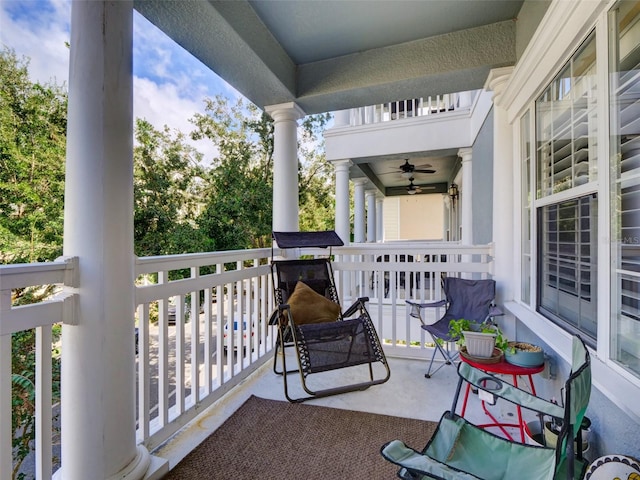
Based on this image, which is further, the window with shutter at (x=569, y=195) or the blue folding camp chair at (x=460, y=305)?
the blue folding camp chair at (x=460, y=305)

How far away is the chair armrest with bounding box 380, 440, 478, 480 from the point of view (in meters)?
0.89

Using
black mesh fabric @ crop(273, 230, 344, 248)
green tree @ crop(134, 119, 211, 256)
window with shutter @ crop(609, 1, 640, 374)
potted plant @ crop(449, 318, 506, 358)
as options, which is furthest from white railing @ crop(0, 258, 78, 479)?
green tree @ crop(134, 119, 211, 256)

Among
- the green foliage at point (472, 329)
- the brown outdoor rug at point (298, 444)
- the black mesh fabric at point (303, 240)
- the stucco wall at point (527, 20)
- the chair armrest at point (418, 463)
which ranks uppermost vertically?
the stucco wall at point (527, 20)

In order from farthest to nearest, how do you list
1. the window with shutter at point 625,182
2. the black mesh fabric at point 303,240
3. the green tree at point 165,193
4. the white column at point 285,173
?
the green tree at point 165,193
the white column at point 285,173
the black mesh fabric at point 303,240
the window with shutter at point 625,182

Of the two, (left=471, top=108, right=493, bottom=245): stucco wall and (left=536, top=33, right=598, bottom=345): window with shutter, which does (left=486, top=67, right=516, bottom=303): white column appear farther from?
(left=471, top=108, right=493, bottom=245): stucco wall

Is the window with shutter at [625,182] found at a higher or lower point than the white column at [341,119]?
lower

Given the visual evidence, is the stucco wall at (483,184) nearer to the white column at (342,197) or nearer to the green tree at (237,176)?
the white column at (342,197)

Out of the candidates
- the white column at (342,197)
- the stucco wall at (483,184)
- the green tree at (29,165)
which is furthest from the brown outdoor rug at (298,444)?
the green tree at (29,165)

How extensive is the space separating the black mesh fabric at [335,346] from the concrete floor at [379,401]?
352 mm

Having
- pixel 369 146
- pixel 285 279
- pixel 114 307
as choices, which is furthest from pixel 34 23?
pixel 114 307

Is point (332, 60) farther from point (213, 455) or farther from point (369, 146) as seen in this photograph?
point (213, 455)

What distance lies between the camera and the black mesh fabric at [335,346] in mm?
2248

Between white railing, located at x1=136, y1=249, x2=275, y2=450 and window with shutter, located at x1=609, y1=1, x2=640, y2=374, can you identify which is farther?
white railing, located at x1=136, y1=249, x2=275, y2=450

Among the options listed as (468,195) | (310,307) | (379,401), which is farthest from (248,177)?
(379,401)
